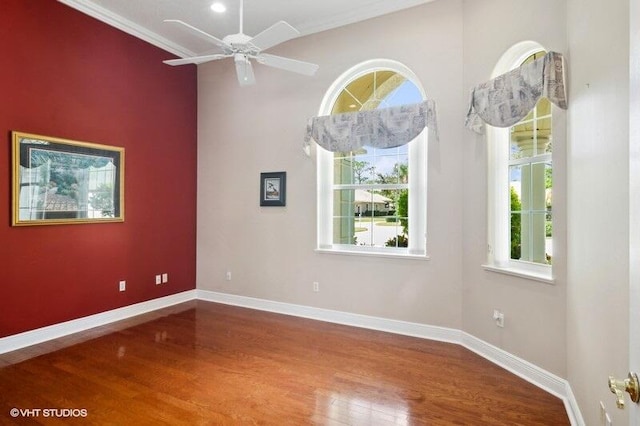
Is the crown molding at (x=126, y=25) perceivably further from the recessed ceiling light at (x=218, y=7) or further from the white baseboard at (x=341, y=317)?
the white baseboard at (x=341, y=317)

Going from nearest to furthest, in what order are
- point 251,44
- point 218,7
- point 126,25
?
point 251,44 → point 218,7 → point 126,25

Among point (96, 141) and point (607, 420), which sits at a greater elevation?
point (96, 141)

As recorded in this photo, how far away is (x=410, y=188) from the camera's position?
12.6ft

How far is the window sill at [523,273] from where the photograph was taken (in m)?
2.64

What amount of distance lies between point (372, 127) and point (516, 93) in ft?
4.78

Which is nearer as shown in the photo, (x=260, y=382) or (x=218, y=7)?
(x=260, y=382)

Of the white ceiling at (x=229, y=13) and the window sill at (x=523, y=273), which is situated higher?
the white ceiling at (x=229, y=13)

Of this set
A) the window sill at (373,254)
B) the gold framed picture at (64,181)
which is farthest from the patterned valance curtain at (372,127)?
the gold framed picture at (64,181)

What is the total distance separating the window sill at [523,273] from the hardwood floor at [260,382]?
0.82 m

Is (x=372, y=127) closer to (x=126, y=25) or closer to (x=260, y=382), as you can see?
(x=260, y=382)

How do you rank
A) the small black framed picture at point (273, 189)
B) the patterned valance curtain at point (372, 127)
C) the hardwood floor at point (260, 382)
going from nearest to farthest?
the hardwood floor at point (260, 382) → the patterned valance curtain at point (372, 127) → the small black framed picture at point (273, 189)

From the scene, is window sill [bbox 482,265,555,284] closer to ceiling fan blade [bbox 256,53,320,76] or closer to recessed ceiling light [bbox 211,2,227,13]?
ceiling fan blade [bbox 256,53,320,76]

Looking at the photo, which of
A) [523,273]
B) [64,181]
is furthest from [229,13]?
[523,273]

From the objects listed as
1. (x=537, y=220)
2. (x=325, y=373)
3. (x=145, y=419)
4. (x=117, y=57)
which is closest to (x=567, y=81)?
A: (x=537, y=220)
